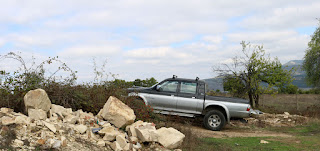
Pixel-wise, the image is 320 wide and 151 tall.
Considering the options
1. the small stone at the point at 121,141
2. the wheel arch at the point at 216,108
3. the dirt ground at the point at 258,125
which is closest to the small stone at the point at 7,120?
the small stone at the point at 121,141

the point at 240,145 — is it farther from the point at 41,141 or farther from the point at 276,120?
the point at 276,120

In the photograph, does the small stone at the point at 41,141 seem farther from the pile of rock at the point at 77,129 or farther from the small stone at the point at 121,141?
the small stone at the point at 121,141

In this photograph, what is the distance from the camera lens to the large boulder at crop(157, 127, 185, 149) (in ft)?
26.6

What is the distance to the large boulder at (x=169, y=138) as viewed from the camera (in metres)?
8.09

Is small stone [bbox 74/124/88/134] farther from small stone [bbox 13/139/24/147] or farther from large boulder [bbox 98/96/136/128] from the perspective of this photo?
small stone [bbox 13/139/24/147]

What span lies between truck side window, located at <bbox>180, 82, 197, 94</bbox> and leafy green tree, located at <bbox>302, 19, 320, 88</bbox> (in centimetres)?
2504

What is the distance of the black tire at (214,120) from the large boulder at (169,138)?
3.85 meters

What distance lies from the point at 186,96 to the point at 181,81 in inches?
27.7

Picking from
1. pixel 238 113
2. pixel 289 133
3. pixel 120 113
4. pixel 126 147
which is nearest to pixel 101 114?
pixel 120 113

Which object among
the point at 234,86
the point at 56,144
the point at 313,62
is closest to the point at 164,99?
the point at 56,144

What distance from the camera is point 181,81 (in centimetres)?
1244

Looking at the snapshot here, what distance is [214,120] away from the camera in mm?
12070

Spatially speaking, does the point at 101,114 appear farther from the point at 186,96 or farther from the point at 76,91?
the point at 186,96

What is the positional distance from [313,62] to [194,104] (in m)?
27.0
